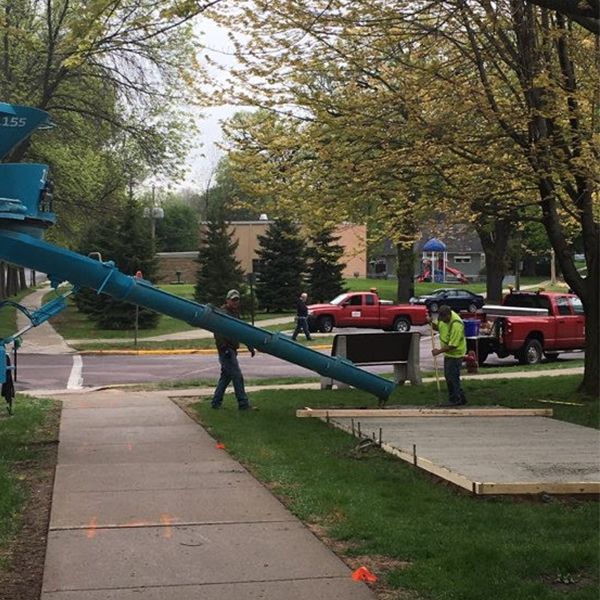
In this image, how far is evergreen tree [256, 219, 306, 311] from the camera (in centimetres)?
4709

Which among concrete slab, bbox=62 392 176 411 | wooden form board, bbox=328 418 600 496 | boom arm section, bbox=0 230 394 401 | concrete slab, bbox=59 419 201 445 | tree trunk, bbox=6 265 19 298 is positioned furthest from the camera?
tree trunk, bbox=6 265 19 298

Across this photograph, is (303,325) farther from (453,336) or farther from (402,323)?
(453,336)

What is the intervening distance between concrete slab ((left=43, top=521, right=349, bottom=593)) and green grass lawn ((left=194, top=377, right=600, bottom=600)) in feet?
1.15

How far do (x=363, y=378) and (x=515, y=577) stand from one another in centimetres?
799

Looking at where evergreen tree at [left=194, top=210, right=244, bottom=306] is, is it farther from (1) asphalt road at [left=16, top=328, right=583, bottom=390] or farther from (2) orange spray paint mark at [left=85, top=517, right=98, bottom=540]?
(2) orange spray paint mark at [left=85, top=517, right=98, bottom=540]

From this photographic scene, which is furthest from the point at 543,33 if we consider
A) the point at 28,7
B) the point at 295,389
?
the point at 28,7

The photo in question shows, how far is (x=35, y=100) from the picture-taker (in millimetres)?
28438

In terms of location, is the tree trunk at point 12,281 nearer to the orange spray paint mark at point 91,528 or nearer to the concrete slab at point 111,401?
the concrete slab at point 111,401

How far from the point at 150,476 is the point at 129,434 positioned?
2869 mm

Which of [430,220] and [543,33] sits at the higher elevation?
[543,33]

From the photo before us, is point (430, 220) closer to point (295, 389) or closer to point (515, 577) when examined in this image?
point (295, 389)

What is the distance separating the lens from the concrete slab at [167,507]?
662cm

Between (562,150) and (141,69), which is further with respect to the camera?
(141,69)

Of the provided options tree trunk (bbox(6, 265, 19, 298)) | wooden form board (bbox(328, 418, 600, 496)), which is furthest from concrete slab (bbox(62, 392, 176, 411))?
tree trunk (bbox(6, 265, 19, 298))
